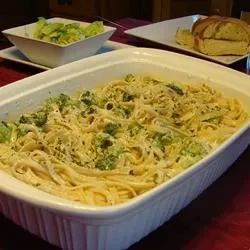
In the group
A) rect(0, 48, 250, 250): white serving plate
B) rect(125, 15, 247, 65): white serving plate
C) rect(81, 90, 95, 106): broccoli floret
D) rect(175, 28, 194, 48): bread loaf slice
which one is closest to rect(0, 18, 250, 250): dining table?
rect(0, 48, 250, 250): white serving plate

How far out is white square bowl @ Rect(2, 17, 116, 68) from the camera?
123 cm

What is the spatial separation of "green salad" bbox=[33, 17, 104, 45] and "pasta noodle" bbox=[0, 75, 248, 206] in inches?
10.5

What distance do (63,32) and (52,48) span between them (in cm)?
9

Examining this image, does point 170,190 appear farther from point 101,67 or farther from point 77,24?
point 77,24

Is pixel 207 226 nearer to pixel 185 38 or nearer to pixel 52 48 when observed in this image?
pixel 52 48

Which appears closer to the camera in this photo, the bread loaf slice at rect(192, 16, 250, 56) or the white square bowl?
the white square bowl

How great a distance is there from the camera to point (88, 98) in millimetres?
990

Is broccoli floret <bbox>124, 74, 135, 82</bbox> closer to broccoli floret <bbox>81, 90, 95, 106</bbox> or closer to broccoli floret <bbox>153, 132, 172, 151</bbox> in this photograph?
broccoli floret <bbox>81, 90, 95, 106</bbox>

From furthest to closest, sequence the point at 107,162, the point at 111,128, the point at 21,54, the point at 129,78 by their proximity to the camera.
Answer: the point at 21,54
the point at 129,78
the point at 111,128
the point at 107,162

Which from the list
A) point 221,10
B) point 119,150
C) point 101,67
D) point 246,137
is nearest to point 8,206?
point 119,150

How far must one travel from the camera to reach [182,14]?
9.74 feet

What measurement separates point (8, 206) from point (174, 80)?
58cm

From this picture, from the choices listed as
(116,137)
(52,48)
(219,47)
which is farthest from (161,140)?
(219,47)

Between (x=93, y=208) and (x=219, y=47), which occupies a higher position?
(x=93, y=208)
